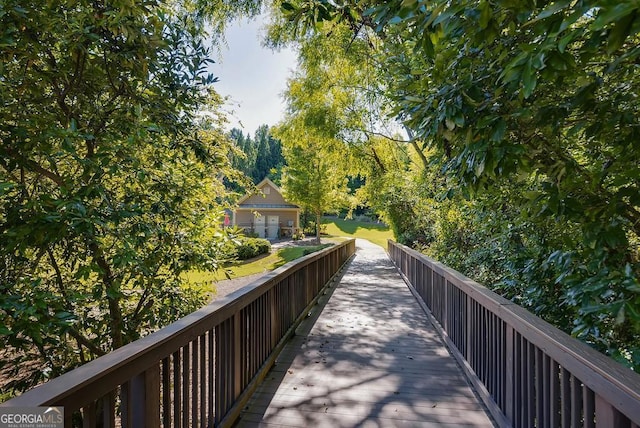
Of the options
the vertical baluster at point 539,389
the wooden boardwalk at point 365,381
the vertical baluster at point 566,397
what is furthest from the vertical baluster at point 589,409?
the wooden boardwalk at point 365,381

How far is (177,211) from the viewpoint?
3.67m

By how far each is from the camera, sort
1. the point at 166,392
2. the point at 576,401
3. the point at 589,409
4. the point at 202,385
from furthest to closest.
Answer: the point at 202,385
the point at 166,392
the point at 576,401
the point at 589,409

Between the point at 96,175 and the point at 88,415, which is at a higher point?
the point at 96,175

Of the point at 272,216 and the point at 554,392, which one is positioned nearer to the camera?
the point at 554,392

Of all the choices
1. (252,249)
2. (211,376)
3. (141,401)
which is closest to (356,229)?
(252,249)

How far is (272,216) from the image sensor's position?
32781 mm

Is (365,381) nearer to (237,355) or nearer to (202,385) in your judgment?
(237,355)

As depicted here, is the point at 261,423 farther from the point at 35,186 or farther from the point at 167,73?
the point at 167,73

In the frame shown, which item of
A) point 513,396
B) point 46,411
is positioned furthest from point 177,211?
point 513,396

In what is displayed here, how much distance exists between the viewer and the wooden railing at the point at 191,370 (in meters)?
1.20

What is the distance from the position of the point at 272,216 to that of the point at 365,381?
30.0m

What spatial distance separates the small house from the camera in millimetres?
32353

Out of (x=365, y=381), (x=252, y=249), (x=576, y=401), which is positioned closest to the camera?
(x=576, y=401)

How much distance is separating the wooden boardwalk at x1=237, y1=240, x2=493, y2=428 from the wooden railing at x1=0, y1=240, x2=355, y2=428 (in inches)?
9.0
